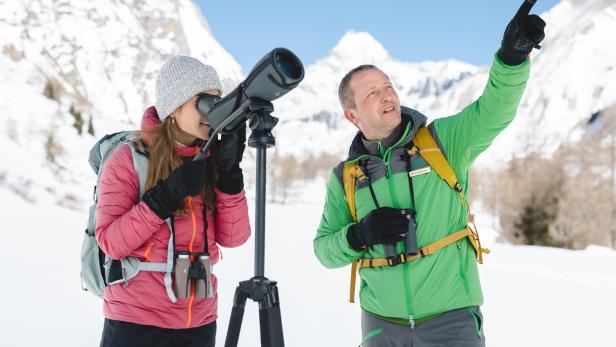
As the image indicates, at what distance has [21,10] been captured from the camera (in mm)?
151625

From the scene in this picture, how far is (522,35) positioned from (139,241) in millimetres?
1682

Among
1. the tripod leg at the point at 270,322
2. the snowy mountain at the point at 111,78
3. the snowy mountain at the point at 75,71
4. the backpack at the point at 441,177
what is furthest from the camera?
the snowy mountain at the point at 111,78

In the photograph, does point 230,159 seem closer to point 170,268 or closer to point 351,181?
point 170,268

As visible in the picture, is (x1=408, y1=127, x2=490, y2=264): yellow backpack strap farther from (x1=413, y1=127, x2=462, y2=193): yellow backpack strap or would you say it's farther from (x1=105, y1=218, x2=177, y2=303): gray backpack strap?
(x1=105, y1=218, x2=177, y2=303): gray backpack strap

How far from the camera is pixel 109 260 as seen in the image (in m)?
2.21

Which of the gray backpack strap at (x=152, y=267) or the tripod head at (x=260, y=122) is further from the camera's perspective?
the gray backpack strap at (x=152, y=267)

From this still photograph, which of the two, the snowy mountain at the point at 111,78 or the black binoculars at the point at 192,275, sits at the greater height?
the snowy mountain at the point at 111,78

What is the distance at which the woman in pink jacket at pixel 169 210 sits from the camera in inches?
80.8

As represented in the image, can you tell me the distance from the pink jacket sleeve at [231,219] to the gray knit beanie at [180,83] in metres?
0.44

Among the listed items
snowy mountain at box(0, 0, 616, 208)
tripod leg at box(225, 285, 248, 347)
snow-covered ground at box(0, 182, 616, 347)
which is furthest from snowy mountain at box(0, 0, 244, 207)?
tripod leg at box(225, 285, 248, 347)

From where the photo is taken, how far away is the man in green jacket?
2.23 meters

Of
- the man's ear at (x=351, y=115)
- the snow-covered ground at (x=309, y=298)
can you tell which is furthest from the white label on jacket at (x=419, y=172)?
the snow-covered ground at (x=309, y=298)

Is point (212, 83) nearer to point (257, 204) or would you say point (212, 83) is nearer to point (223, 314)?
point (257, 204)

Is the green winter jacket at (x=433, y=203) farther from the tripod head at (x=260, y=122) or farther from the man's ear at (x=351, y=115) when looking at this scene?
the tripod head at (x=260, y=122)
